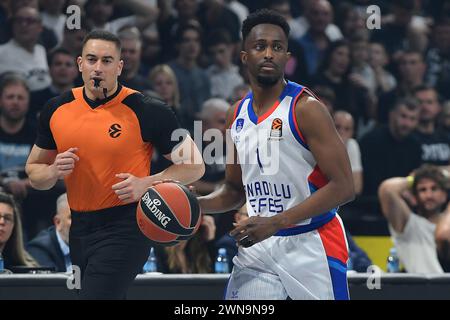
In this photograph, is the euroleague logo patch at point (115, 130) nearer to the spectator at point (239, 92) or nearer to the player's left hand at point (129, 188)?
the player's left hand at point (129, 188)

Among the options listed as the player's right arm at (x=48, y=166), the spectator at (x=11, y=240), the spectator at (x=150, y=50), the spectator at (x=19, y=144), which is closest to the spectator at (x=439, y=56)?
the spectator at (x=150, y=50)

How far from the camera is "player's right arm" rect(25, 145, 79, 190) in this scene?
5047 mm

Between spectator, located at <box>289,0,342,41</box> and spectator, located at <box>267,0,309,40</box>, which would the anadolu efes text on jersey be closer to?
spectator, located at <box>267,0,309,40</box>

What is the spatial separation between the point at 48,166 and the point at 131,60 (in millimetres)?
3714

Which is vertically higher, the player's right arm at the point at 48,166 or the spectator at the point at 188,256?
the player's right arm at the point at 48,166

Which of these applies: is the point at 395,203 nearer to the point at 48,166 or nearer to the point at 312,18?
the point at 312,18

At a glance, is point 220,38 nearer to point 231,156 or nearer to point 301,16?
point 301,16

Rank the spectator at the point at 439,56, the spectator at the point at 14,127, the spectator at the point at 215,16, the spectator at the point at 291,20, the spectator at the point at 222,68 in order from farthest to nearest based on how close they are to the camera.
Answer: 1. the spectator at the point at 439,56
2. the spectator at the point at 291,20
3. the spectator at the point at 215,16
4. the spectator at the point at 222,68
5. the spectator at the point at 14,127

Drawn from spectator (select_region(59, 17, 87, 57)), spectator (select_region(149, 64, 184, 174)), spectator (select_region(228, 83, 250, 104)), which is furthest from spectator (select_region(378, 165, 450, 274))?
spectator (select_region(59, 17, 87, 57))

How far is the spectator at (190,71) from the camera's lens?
9.45 metres

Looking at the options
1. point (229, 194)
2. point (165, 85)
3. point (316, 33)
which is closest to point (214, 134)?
point (165, 85)

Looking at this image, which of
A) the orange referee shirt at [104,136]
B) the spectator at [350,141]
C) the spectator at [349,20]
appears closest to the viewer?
the orange referee shirt at [104,136]

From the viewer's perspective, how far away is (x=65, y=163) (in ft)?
16.5

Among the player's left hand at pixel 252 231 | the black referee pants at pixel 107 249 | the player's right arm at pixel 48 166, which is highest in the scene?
the player's right arm at pixel 48 166
